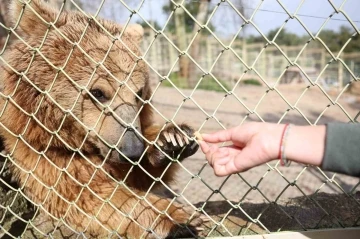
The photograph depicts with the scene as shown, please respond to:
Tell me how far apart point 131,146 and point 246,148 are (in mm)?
1133

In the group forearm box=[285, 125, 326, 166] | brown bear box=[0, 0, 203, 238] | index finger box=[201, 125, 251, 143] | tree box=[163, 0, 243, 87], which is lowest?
tree box=[163, 0, 243, 87]

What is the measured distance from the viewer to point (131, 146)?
8.38 ft

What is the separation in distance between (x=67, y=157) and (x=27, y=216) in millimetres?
Answer: 744

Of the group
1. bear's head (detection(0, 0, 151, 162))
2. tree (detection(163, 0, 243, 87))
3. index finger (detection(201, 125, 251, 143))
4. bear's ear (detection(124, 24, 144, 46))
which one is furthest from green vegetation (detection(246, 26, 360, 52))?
index finger (detection(201, 125, 251, 143))

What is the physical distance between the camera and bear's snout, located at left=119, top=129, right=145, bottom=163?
8.34 ft

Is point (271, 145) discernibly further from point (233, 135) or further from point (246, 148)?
point (233, 135)

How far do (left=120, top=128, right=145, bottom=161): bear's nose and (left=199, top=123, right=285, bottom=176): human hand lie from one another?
2.71 feet

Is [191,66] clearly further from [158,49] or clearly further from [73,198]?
[73,198]

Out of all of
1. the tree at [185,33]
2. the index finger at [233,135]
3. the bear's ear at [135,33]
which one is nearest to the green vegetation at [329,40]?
the tree at [185,33]

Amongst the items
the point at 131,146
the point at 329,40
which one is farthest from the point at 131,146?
the point at 329,40

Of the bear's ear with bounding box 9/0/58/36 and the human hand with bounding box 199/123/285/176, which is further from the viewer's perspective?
the bear's ear with bounding box 9/0/58/36

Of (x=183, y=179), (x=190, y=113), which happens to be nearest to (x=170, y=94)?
(x=190, y=113)

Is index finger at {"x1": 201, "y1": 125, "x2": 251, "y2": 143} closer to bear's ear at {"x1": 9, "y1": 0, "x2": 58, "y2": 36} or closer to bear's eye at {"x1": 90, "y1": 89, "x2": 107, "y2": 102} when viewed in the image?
bear's eye at {"x1": 90, "y1": 89, "x2": 107, "y2": 102}

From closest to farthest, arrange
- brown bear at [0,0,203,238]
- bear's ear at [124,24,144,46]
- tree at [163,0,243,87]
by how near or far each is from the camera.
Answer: brown bear at [0,0,203,238] < bear's ear at [124,24,144,46] < tree at [163,0,243,87]
